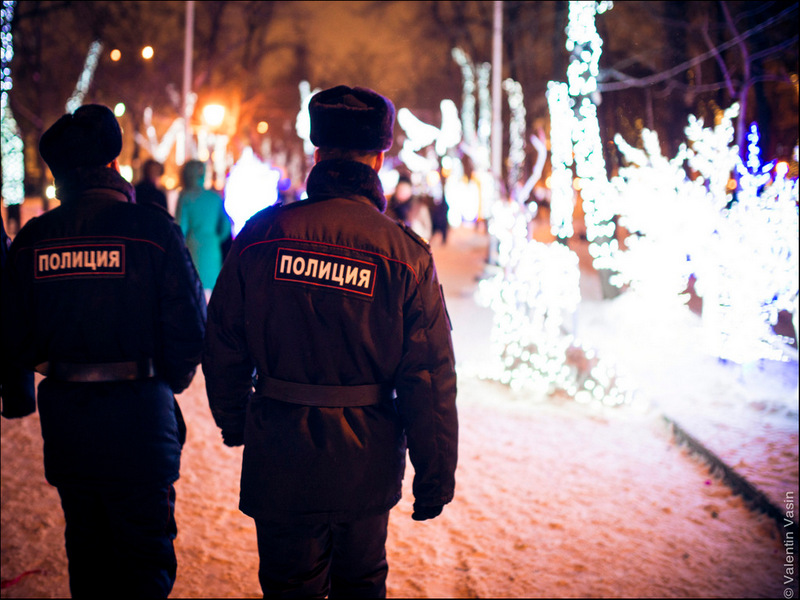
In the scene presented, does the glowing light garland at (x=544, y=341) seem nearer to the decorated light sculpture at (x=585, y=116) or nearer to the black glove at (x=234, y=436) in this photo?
the decorated light sculpture at (x=585, y=116)

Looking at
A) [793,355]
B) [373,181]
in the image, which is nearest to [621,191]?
[793,355]

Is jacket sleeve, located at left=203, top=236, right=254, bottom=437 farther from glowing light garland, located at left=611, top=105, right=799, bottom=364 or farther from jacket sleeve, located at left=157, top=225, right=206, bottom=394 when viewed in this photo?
glowing light garland, located at left=611, top=105, right=799, bottom=364

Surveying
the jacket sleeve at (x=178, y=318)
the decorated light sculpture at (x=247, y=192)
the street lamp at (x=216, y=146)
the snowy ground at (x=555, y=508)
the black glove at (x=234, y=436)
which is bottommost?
the snowy ground at (x=555, y=508)

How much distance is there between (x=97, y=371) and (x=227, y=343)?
24.5 inches

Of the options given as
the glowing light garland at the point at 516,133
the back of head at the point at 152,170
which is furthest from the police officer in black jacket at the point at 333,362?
the glowing light garland at the point at 516,133

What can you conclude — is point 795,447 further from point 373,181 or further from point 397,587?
point 373,181

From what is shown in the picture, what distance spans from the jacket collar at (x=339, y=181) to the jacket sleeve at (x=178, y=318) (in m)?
0.67

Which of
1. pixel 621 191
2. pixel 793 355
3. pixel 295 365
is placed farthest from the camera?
pixel 621 191

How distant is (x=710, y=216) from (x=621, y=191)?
4.42 ft

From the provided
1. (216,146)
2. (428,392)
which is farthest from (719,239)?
(216,146)

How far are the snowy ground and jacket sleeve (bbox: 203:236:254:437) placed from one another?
1478 mm

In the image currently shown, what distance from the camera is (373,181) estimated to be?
2461 millimetres

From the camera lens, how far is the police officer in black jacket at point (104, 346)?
2.68 meters

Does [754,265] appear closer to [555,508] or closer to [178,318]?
[555,508]
